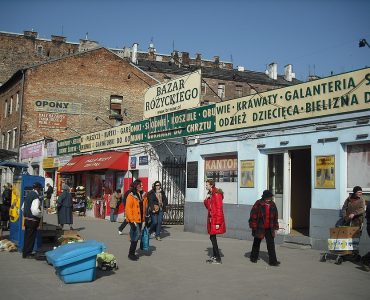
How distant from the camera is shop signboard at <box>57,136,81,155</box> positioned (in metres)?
27.5

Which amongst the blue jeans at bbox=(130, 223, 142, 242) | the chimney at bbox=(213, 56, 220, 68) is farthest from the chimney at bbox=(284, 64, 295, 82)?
the blue jeans at bbox=(130, 223, 142, 242)

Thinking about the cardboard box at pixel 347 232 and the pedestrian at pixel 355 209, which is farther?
the pedestrian at pixel 355 209

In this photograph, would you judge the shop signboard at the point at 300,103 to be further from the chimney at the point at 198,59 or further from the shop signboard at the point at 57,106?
the chimney at the point at 198,59

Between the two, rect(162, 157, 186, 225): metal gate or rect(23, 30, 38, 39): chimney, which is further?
rect(23, 30, 38, 39): chimney

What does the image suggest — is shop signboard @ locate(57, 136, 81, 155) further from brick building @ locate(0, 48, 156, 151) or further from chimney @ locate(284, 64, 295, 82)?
chimney @ locate(284, 64, 295, 82)

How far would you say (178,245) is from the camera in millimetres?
12773

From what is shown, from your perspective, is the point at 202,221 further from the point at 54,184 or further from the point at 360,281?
the point at 54,184

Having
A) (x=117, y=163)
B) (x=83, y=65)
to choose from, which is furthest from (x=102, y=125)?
(x=117, y=163)

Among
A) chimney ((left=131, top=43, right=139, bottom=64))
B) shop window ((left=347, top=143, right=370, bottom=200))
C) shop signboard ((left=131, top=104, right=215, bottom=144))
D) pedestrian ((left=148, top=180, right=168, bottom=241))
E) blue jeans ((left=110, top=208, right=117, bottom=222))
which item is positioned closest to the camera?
shop window ((left=347, top=143, right=370, bottom=200))

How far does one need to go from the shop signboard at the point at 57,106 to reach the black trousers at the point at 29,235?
2501 centimetres

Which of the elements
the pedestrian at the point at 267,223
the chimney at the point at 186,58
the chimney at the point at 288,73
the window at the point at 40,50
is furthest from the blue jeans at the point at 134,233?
the chimney at the point at 288,73

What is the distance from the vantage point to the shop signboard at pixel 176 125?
16328 millimetres

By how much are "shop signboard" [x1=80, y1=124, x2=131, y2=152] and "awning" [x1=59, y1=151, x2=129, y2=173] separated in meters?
0.51

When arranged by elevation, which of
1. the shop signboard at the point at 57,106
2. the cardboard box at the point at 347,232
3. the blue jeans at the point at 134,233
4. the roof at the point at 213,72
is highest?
the roof at the point at 213,72
